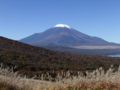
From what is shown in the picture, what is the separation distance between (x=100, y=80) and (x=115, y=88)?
64 centimetres

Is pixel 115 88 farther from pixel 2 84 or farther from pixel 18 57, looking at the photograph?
pixel 18 57

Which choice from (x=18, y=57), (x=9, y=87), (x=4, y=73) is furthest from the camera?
(x=18, y=57)

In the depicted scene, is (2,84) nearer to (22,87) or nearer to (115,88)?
(22,87)

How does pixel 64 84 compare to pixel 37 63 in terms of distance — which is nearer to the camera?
pixel 64 84

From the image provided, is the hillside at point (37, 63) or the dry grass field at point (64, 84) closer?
the dry grass field at point (64, 84)

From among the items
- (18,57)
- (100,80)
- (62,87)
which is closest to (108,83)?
(100,80)

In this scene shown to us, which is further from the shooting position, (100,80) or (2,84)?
(100,80)

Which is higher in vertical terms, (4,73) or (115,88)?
(4,73)

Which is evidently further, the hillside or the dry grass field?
the hillside

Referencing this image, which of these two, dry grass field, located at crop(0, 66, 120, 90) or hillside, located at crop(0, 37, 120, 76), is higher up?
dry grass field, located at crop(0, 66, 120, 90)

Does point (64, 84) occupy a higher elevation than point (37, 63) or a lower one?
higher

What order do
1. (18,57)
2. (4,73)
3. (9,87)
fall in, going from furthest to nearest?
(18,57) → (4,73) → (9,87)

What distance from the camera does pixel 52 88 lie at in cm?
516

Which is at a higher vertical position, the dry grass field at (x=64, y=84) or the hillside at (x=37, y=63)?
the dry grass field at (x=64, y=84)
